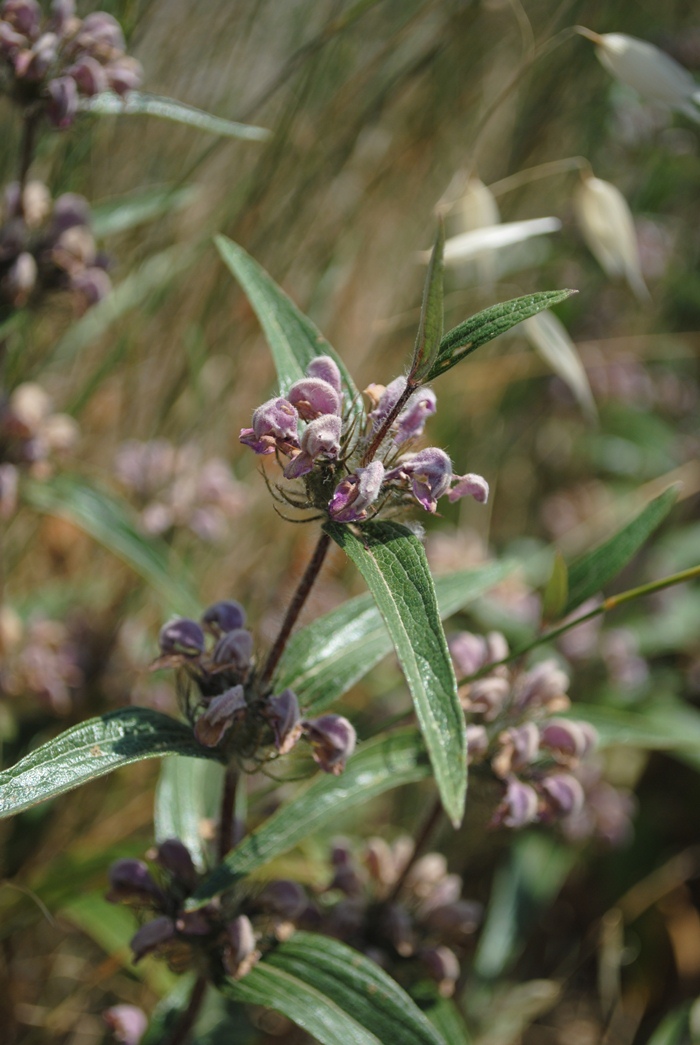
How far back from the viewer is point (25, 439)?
1838 millimetres

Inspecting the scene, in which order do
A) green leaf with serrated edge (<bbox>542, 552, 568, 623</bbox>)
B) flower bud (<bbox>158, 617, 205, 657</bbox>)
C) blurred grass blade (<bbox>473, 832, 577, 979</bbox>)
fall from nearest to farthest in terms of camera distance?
flower bud (<bbox>158, 617, 205, 657</bbox>), green leaf with serrated edge (<bbox>542, 552, 568, 623</bbox>), blurred grass blade (<bbox>473, 832, 577, 979</bbox>)

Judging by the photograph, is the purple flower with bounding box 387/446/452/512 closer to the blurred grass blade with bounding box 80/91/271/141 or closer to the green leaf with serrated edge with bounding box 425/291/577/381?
the green leaf with serrated edge with bounding box 425/291/577/381

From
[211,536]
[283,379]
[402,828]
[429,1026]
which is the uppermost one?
[283,379]

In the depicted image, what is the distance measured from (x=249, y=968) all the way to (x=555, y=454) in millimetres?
2956

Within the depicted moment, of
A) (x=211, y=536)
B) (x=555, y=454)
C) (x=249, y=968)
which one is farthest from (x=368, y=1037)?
(x=555, y=454)

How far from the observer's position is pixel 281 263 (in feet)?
8.65

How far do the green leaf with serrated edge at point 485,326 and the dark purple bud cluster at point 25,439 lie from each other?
1.18 m

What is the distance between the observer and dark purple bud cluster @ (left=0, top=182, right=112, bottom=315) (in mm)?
1680

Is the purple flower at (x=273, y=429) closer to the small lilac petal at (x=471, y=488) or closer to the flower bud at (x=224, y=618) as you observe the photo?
the small lilac petal at (x=471, y=488)

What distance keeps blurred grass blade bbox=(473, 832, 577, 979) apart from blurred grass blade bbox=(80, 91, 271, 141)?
1.91m

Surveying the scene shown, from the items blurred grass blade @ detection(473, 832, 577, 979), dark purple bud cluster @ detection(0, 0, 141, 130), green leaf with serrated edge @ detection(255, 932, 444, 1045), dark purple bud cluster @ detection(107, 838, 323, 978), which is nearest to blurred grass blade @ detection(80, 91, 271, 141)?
dark purple bud cluster @ detection(0, 0, 141, 130)

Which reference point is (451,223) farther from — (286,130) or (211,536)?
(211,536)

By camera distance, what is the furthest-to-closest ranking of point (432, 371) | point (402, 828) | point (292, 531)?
point (292, 531), point (402, 828), point (432, 371)

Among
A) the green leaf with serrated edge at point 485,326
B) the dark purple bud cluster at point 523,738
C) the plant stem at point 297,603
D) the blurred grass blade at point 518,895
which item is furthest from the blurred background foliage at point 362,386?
the green leaf with serrated edge at point 485,326
